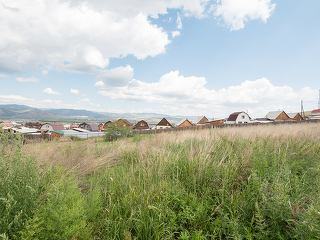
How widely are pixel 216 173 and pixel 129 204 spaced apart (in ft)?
5.48

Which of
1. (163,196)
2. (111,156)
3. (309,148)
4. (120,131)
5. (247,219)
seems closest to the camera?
(247,219)

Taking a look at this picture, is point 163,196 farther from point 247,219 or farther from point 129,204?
point 247,219

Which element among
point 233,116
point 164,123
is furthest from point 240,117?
point 164,123

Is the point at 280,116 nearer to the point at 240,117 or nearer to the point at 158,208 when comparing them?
the point at 240,117

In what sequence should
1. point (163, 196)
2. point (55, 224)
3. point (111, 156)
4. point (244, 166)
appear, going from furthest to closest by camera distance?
point (111, 156) → point (244, 166) → point (163, 196) → point (55, 224)

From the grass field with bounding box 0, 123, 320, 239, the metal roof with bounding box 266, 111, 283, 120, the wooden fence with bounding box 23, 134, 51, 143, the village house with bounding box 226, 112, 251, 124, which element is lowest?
the wooden fence with bounding box 23, 134, 51, 143

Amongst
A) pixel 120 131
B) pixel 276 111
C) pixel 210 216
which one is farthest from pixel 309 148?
pixel 276 111

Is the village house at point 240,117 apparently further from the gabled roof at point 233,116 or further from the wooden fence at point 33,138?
the wooden fence at point 33,138

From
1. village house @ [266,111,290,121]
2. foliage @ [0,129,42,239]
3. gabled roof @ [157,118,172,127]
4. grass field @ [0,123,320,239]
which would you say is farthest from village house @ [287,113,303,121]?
foliage @ [0,129,42,239]

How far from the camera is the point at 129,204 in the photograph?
80.4 inches

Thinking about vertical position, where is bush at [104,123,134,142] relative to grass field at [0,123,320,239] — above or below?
below

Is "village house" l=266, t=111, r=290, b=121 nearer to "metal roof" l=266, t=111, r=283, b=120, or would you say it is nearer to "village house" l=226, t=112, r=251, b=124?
"metal roof" l=266, t=111, r=283, b=120

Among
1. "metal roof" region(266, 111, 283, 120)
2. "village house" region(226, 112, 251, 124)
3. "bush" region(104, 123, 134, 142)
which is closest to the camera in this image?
"bush" region(104, 123, 134, 142)

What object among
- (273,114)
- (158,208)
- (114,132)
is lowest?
(114,132)
